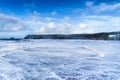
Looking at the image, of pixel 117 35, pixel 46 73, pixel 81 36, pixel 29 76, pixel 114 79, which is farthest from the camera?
pixel 81 36

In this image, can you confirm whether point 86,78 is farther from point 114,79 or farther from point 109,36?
point 109,36

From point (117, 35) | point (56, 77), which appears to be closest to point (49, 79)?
point (56, 77)

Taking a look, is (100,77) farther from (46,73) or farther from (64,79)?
(46,73)

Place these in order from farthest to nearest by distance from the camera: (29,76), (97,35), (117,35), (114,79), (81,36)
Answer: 1. (81,36)
2. (97,35)
3. (117,35)
4. (29,76)
5. (114,79)

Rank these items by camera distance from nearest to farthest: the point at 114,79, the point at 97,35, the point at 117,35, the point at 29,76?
the point at 114,79 < the point at 29,76 < the point at 117,35 < the point at 97,35

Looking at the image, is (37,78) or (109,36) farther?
(109,36)

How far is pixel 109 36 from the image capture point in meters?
112

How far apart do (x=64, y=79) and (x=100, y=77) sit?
4.71 ft

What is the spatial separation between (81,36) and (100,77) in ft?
448

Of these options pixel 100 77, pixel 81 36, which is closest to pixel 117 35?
pixel 81 36

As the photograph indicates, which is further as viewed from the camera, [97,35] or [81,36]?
[81,36]

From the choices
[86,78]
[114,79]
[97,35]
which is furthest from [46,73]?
[97,35]

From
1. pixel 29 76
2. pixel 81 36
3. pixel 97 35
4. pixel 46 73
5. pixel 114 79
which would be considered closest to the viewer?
pixel 114 79

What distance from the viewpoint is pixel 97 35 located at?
122 metres
